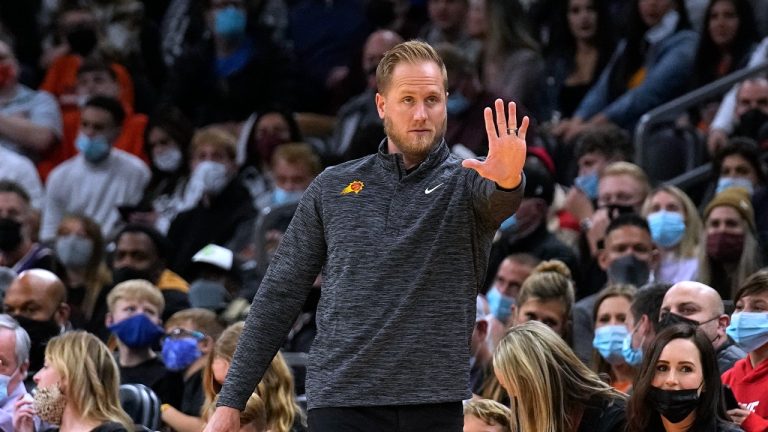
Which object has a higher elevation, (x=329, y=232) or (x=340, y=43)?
(x=340, y=43)

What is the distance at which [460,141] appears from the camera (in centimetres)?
1073

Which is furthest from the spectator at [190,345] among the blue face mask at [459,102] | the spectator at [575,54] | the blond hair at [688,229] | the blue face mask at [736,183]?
the spectator at [575,54]

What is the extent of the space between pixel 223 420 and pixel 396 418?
509 mm

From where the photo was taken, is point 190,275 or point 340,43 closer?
point 190,275

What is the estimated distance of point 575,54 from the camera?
39.9 ft

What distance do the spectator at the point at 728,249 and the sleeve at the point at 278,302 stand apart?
4.04m

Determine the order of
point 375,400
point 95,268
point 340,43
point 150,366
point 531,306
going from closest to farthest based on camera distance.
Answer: point 375,400
point 531,306
point 150,366
point 95,268
point 340,43

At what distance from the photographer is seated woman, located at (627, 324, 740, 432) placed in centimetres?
584

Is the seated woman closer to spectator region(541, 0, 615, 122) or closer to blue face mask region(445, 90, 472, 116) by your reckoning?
blue face mask region(445, 90, 472, 116)

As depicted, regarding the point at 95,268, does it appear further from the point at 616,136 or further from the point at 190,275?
the point at 616,136

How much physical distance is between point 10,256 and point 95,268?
534mm

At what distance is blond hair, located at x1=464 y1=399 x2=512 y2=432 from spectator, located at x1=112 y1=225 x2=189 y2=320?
350cm

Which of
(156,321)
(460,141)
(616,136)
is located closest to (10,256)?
A: (156,321)

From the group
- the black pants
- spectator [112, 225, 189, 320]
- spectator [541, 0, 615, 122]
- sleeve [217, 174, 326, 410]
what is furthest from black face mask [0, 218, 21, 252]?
the black pants
